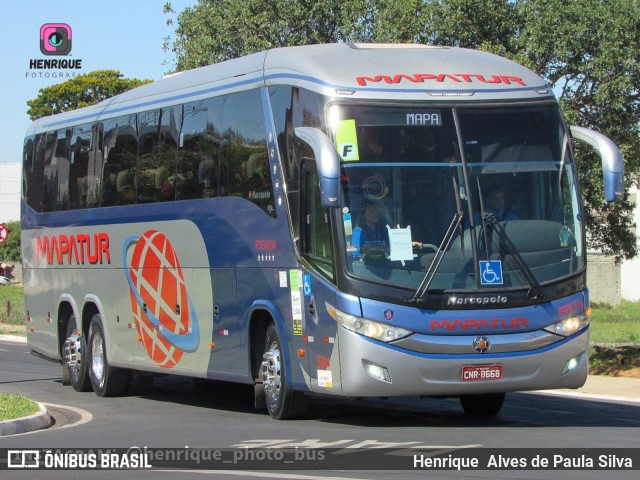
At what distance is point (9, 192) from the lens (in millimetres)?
91562

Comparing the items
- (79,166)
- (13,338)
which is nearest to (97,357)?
(79,166)

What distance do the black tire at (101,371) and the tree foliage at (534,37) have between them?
7.93 metres

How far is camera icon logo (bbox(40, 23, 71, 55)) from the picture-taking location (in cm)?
3309

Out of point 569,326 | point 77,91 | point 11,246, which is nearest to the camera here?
point 569,326

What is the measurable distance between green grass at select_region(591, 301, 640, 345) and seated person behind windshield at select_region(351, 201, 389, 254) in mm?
18632

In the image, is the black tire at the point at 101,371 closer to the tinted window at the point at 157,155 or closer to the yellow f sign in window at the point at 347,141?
the tinted window at the point at 157,155

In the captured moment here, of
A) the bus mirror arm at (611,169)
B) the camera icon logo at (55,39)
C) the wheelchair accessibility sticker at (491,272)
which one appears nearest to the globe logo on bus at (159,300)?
the wheelchair accessibility sticker at (491,272)

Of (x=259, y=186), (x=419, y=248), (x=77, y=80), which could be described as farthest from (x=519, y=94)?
(x=77, y=80)

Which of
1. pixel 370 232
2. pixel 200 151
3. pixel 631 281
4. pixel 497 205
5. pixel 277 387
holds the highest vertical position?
pixel 200 151

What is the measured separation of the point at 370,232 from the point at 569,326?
2.29m

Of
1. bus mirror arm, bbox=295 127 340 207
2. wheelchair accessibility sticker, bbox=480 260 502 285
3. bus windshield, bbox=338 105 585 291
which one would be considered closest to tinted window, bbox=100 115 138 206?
bus windshield, bbox=338 105 585 291

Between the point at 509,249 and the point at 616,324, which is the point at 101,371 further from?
the point at 616,324

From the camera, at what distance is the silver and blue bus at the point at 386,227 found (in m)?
12.3

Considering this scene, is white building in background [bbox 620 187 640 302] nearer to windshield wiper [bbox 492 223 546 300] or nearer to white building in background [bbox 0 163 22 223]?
windshield wiper [bbox 492 223 546 300]
